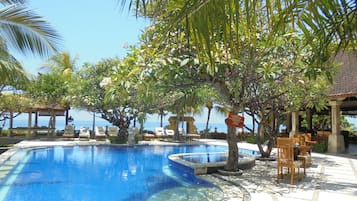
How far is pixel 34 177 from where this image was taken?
9.45 m

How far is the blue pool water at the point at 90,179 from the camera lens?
743 cm

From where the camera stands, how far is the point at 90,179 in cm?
951

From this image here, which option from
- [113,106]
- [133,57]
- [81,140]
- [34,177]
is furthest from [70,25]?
[81,140]

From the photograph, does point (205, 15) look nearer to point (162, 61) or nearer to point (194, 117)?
point (162, 61)

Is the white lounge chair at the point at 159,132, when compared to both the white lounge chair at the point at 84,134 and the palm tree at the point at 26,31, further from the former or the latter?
the palm tree at the point at 26,31

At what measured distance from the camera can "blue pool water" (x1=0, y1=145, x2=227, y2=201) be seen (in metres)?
7.43

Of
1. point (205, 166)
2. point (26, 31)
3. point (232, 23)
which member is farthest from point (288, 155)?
point (26, 31)

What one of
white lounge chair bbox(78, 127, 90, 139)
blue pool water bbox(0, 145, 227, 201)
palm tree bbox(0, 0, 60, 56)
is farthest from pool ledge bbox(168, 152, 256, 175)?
white lounge chair bbox(78, 127, 90, 139)

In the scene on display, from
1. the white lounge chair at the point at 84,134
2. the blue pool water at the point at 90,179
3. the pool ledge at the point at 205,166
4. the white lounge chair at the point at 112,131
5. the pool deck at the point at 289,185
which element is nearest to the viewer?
the pool deck at the point at 289,185

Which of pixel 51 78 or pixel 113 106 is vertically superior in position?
pixel 51 78

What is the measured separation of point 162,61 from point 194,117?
2292 centimetres

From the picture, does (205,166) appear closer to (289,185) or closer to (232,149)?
(232,149)

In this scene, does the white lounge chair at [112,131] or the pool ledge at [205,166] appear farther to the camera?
the white lounge chair at [112,131]

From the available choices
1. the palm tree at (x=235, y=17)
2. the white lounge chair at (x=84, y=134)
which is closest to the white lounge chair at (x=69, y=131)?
the white lounge chair at (x=84, y=134)
